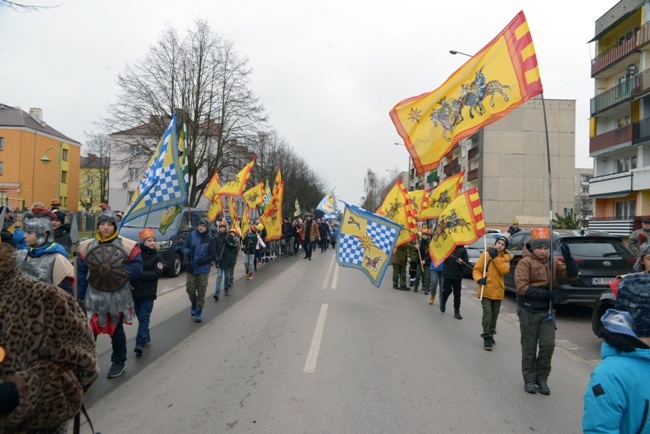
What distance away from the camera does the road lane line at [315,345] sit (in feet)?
19.9

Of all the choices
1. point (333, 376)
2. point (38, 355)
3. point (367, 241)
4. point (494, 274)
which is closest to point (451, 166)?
point (367, 241)

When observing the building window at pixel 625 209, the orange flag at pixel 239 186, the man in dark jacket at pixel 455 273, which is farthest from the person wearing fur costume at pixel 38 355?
the building window at pixel 625 209

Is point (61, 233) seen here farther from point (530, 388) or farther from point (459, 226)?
point (530, 388)

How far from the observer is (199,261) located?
835 centimetres

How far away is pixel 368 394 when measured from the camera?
201 inches

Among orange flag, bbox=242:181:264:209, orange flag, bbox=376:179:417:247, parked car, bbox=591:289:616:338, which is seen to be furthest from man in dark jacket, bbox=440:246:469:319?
orange flag, bbox=242:181:264:209

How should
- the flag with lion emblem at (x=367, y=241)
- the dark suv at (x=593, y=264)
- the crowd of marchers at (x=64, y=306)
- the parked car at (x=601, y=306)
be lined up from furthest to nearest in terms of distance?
the flag with lion emblem at (x=367, y=241), the dark suv at (x=593, y=264), the parked car at (x=601, y=306), the crowd of marchers at (x=64, y=306)

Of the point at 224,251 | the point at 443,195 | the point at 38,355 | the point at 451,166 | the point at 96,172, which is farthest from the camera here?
the point at 96,172

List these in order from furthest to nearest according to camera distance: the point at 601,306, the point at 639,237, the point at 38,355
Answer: the point at 639,237 < the point at 601,306 < the point at 38,355

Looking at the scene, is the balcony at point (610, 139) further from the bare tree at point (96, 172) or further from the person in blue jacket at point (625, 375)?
the bare tree at point (96, 172)

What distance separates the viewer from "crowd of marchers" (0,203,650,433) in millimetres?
2061

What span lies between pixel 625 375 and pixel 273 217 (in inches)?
708

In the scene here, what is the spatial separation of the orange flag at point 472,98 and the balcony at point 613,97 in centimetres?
2853

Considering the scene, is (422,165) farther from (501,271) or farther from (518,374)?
(518,374)
